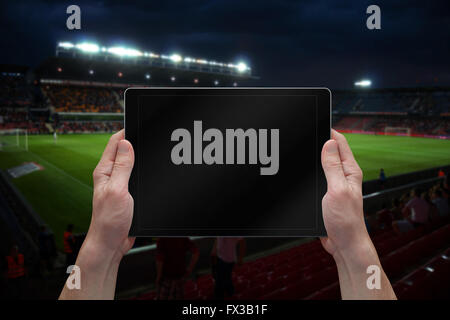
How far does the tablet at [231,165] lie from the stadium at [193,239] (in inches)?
98.6

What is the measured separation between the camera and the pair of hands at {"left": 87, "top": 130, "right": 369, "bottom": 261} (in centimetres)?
112

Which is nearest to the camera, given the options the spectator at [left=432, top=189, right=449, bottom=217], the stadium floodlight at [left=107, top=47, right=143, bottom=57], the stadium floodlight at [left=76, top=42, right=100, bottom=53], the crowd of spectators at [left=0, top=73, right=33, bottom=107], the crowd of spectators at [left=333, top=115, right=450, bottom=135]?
the spectator at [left=432, top=189, right=449, bottom=217]

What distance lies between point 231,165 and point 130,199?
1.28 feet

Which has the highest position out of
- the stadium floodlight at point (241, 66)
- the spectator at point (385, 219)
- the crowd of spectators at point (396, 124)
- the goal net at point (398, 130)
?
the stadium floodlight at point (241, 66)

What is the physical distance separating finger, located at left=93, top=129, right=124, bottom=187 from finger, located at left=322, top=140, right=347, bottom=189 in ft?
2.43

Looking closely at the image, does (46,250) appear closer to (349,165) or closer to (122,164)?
(122,164)

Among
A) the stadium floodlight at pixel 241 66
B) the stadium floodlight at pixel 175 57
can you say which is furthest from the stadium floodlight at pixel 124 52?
the stadium floodlight at pixel 241 66

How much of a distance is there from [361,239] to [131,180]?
0.83 meters

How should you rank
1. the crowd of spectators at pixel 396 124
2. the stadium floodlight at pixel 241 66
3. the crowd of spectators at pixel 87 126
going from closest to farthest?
1. the crowd of spectators at pixel 87 126
2. the crowd of spectators at pixel 396 124
3. the stadium floodlight at pixel 241 66

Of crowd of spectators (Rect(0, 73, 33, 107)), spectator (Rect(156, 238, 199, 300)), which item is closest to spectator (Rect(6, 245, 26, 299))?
spectator (Rect(156, 238, 199, 300))

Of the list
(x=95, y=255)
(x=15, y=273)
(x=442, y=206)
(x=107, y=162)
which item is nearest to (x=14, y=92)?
(x=15, y=273)

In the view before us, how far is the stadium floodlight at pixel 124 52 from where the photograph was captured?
39125mm

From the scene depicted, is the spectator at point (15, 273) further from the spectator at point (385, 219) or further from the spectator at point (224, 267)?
the spectator at point (385, 219)

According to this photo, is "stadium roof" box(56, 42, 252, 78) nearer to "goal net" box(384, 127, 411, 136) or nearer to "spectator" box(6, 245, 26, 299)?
"goal net" box(384, 127, 411, 136)
